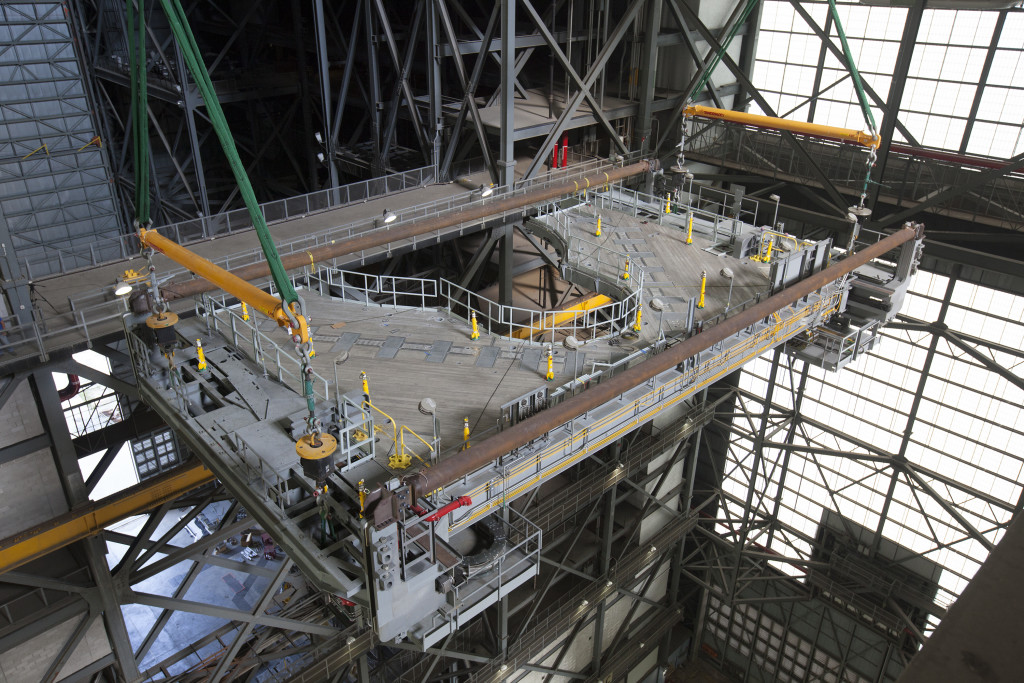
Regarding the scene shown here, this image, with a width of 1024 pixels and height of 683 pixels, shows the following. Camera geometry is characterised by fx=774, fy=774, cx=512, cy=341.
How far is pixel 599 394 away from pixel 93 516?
11.9 m

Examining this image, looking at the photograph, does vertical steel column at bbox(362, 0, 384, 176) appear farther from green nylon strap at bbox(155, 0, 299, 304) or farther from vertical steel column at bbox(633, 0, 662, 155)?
green nylon strap at bbox(155, 0, 299, 304)

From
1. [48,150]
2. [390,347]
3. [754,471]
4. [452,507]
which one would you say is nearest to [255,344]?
[390,347]

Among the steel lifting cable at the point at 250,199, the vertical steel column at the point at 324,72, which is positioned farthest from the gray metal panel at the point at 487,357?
the vertical steel column at the point at 324,72

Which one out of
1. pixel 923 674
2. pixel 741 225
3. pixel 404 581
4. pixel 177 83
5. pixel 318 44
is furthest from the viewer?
pixel 177 83

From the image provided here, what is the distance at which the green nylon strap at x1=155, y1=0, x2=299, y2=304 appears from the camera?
11562 mm

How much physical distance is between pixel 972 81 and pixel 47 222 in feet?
111

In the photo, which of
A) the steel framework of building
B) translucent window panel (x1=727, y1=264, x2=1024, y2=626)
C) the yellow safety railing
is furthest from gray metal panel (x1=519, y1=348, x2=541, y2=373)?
translucent window panel (x1=727, y1=264, x2=1024, y2=626)

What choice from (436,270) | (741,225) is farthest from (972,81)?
(436,270)

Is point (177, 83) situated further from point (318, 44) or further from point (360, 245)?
point (360, 245)

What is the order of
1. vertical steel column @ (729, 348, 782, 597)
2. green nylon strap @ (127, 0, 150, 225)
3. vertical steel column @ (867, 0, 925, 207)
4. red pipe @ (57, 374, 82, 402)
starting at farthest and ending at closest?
vertical steel column @ (729, 348, 782, 597), red pipe @ (57, 374, 82, 402), vertical steel column @ (867, 0, 925, 207), green nylon strap @ (127, 0, 150, 225)

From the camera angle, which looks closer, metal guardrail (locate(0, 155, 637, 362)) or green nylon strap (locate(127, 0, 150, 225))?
green nylon strap (locate(127, 0, 150, 225))

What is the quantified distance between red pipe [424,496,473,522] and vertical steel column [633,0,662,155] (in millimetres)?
20122

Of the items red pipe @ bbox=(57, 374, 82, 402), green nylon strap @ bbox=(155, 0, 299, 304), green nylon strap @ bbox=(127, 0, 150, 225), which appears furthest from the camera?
red pipe @ bbox=(57, 374, 82, 402)

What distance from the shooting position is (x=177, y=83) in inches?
1144
